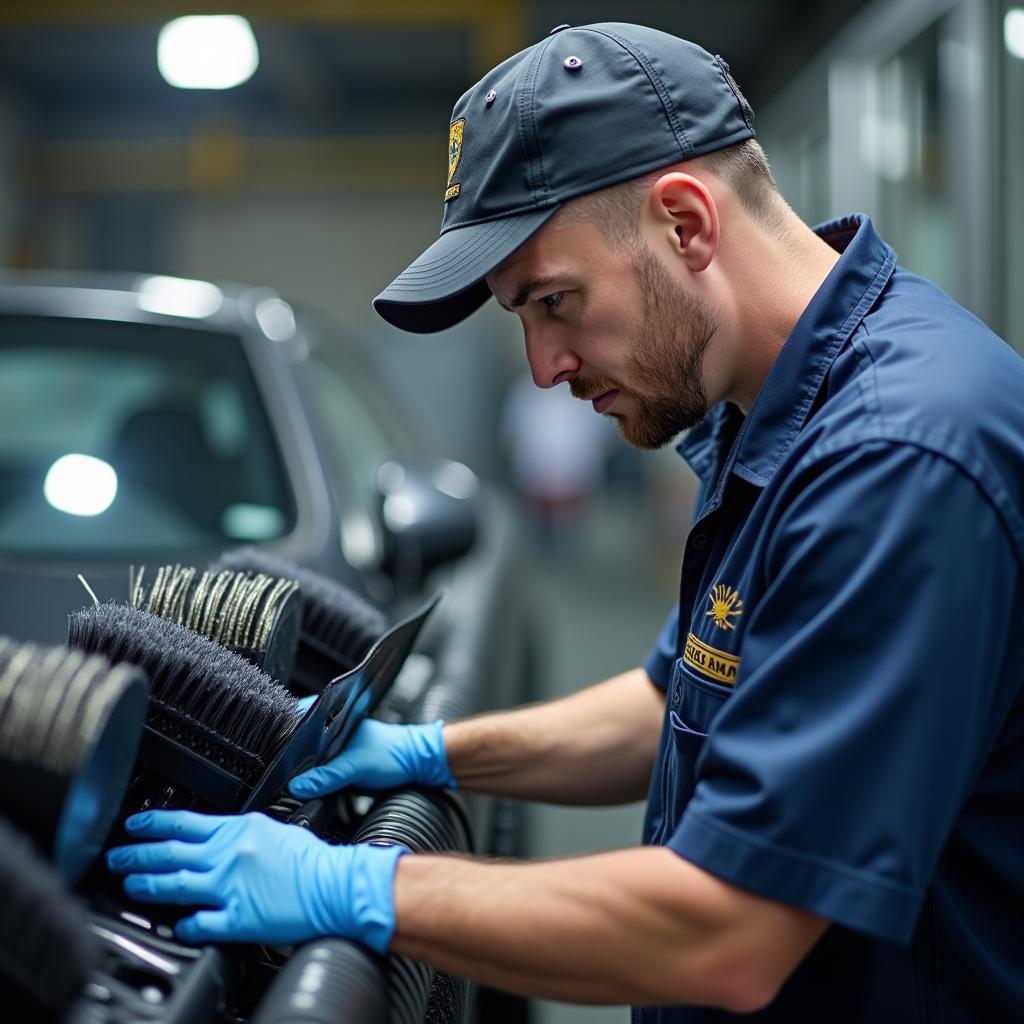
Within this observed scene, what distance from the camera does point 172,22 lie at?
257 inches

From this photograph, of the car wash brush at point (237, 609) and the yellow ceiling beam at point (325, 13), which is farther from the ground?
the yellow ceiling beam at point (325, 13)

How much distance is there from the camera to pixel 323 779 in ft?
4.17

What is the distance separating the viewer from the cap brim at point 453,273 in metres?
1.12

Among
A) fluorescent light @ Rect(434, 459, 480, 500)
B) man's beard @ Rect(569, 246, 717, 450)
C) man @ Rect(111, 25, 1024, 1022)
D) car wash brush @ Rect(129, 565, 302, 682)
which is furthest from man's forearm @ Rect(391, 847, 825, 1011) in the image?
fluorescent light @ Rect(434, 459, 480, 500)

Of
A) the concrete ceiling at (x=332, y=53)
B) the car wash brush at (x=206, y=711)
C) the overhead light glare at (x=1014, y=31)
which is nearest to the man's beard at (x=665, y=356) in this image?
the car wash brush at (x=206, y=711)

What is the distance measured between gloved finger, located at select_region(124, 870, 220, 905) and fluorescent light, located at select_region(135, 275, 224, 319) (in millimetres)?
1437

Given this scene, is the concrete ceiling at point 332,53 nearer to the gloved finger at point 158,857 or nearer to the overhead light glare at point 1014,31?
the overhead light glare at point 1014,31

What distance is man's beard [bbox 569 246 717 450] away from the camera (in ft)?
3.78

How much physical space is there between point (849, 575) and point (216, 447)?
1.41m

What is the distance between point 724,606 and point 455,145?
0.58 m

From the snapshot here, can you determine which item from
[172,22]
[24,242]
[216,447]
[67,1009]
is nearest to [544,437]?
[172,22]

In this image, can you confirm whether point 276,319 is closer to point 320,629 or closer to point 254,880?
point 320,629

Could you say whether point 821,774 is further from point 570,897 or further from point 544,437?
point 544,437

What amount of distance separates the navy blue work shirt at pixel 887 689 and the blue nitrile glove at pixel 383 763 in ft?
1.40
